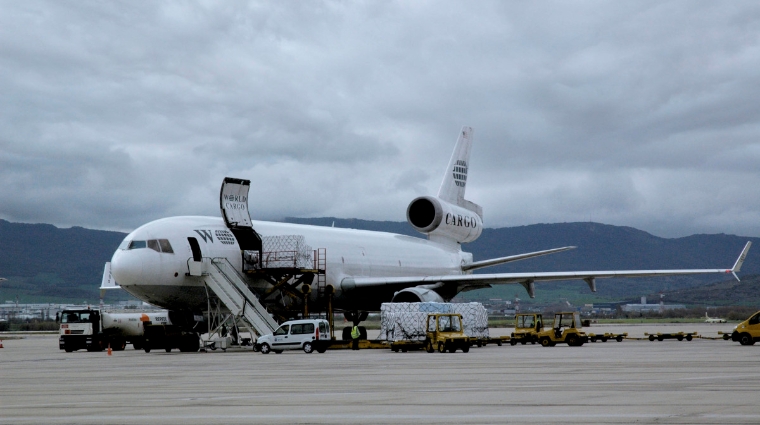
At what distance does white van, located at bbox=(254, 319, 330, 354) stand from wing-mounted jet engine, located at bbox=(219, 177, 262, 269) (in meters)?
5.04

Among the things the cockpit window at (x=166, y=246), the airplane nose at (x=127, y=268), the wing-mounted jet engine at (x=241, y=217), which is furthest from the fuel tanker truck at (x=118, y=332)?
the wing-mounted jet engine at (x=241, y=217)

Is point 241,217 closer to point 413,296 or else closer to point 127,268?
point 127,268

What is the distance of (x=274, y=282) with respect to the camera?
41.6 metres

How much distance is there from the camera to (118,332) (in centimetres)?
4694

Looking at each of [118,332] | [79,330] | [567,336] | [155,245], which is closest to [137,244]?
[155,245]

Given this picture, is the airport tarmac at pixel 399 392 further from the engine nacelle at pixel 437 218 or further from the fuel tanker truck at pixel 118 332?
the engine nacelle at pixel 437 218

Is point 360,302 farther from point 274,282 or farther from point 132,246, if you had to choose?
point 132,246

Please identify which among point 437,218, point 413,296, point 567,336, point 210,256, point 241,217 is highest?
point 437,218

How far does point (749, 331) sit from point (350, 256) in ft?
60.3

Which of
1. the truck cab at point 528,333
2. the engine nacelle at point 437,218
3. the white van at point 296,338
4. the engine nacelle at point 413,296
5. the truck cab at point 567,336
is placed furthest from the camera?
the engine nacelle at point 437,218

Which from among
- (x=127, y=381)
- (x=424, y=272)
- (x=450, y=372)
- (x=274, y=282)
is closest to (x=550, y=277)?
(x=424, y=272)

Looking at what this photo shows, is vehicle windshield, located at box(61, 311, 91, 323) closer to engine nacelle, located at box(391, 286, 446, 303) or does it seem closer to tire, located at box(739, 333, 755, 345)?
engine nacelle, located at box(391, 286, 446, 303)

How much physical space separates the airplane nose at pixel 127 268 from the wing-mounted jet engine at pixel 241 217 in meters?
4.55

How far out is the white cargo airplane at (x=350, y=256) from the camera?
1503 inches
